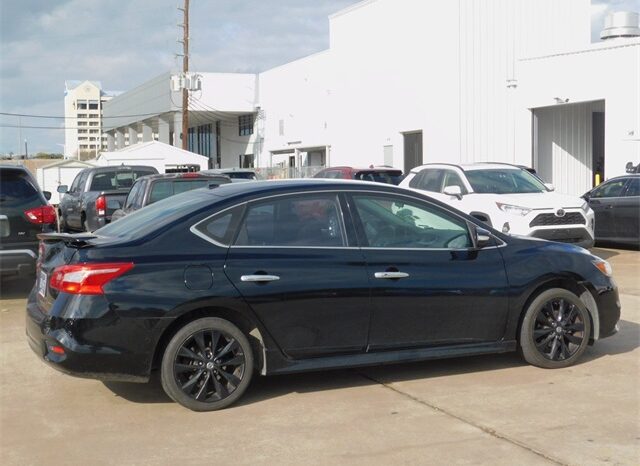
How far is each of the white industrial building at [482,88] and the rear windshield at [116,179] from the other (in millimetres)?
13656

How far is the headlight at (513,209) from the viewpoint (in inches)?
500

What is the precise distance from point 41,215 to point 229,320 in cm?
546

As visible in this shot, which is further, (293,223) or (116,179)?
(116,179)

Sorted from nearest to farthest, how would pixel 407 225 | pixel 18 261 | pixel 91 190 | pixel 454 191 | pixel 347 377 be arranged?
pixel 407 225
pixel 347 377
pixel 18 261
pixel 454 191
pixel 91 190

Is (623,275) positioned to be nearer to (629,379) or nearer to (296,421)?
(629,379)

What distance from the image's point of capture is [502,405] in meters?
5.90

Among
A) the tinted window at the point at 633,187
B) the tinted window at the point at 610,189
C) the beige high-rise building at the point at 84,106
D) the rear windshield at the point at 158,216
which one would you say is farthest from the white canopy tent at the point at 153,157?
the beige high-rise building at the point at 84,106

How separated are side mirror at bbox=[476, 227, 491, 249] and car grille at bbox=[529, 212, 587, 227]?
20.3 ft

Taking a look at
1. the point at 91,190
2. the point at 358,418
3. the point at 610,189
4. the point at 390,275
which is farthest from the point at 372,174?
the point at 358,418

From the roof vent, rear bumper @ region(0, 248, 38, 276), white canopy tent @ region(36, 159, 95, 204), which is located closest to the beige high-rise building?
white canopy tent @ region(36, 159, 95, 204)

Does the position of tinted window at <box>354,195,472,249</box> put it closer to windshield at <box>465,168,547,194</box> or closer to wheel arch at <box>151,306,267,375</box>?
wheel arch at <box>151,306,267,375</box>

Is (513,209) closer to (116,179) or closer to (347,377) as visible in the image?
(347,377)

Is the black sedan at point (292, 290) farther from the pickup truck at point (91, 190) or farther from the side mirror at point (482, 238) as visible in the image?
the pickup truck at point (91, 190)

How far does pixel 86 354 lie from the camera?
217 inches
